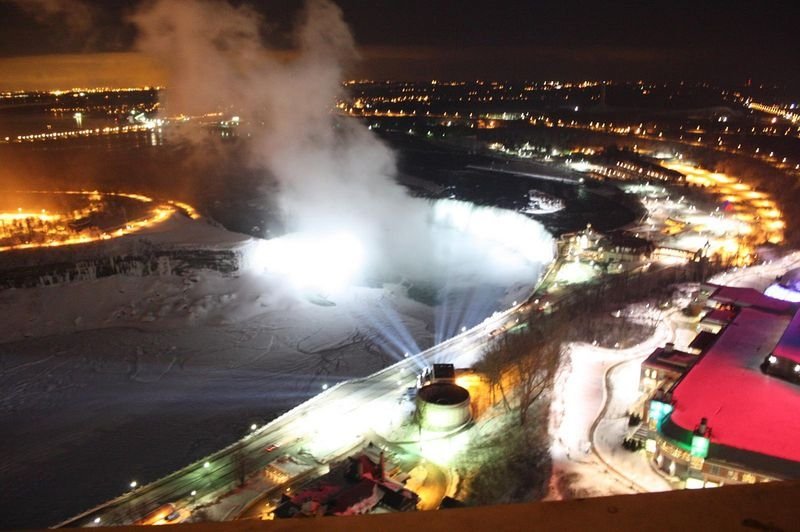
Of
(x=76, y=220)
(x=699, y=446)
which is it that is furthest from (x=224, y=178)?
(x=699, y=446)

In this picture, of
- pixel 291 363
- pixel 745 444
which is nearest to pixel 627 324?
pixel 745 444

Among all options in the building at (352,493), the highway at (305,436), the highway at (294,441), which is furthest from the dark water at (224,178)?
the building at (352,493)

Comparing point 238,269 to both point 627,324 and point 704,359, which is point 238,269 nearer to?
point 627,324

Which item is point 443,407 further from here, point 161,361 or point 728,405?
point 161,361

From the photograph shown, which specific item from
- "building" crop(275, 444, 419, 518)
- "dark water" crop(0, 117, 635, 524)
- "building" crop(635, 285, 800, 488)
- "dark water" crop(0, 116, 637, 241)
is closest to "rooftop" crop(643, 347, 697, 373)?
"building" crop(635, 285, 800, 488)

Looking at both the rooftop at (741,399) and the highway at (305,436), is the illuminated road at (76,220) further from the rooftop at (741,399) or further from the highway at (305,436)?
the rooftop at (741,399)

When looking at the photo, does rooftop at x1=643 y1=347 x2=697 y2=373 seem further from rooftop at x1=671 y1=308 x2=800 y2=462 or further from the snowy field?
the snowy field

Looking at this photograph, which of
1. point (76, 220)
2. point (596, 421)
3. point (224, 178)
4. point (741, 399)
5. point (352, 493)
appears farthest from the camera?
point (224, 178)
